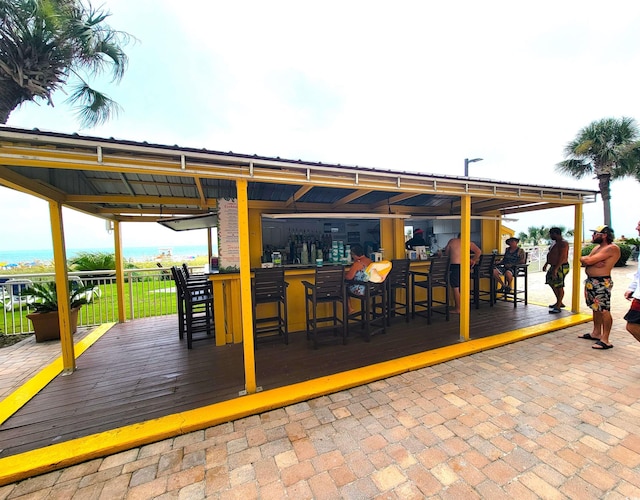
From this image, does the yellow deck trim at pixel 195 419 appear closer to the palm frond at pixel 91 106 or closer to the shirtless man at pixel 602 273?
the shirtless man at pixel 602 273

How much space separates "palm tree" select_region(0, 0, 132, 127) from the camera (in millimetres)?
5109

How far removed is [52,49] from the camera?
5695 mm

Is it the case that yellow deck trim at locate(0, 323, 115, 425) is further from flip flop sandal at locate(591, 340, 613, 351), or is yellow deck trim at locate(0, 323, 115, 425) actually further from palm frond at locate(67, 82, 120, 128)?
palm frond at locate(67, 82, 120, 128)

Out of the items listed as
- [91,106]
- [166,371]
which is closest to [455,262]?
[166,371]

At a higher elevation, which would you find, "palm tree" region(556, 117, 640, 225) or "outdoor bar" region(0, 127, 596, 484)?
"palm tree" region(556, 117, 640, 225)

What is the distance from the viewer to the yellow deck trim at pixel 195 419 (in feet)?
6.14

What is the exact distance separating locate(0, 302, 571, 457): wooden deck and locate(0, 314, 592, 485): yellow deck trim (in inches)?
4.6

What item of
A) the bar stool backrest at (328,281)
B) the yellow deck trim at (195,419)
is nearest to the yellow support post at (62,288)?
the yellow deck trim at (195,419)

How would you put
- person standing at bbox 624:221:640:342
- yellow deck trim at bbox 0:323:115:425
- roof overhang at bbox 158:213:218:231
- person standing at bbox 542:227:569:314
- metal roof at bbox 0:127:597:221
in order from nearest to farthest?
metal roof at bbox 0:127:597:221
yellow deck trim at bbox 0:323:115:425
person standing at bbox 624:221:640:342
person standing at bbox 542:227:569:314
roof overhang at bbox 158:213:218:231

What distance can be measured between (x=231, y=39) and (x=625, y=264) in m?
20.2

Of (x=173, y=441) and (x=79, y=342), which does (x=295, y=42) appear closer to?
(x=79, y=342)

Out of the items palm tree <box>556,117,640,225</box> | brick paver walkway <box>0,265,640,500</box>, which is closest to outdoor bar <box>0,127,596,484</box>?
brick paver walkway <box>0,265,640,500</box>

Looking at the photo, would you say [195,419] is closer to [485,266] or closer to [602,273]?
[602,273]

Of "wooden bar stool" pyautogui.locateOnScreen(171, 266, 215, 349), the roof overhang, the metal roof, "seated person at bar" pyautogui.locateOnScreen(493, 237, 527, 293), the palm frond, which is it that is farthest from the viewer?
the palm frond
